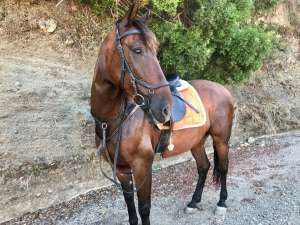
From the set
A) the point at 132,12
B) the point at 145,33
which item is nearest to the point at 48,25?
the point at 132,12

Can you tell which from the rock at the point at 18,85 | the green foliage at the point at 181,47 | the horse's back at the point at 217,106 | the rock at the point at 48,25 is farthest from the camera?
the green foliage at the point at 181,47

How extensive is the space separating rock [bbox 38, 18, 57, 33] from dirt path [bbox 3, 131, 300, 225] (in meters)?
2.57

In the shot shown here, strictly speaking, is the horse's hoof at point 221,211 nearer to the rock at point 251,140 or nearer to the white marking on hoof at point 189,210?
the white marking on hoof at point 189,210

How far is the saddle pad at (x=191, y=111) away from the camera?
4.20m

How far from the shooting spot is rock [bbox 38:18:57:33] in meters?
5.82

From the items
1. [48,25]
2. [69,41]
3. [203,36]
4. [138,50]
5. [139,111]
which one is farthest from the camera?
[203,36]

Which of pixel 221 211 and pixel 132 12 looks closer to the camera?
pixel 132 12

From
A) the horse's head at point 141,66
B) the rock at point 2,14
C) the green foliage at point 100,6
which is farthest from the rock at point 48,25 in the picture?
the horse's head at point 141,66

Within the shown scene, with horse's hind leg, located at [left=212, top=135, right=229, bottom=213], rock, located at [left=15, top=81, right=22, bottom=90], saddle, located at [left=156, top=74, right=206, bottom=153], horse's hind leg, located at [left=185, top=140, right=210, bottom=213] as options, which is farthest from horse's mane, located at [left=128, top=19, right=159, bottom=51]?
rock, located at [left=15, top=81, right=22, bottom=90]

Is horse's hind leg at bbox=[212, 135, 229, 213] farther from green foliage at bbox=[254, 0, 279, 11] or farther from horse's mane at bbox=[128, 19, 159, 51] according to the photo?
green foliage at bbox=[254, 0, 279, 11]

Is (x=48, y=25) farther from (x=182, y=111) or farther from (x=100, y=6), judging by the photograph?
(x=182, y=111)

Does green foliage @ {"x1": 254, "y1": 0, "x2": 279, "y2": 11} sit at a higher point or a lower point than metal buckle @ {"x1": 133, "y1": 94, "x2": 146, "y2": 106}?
higher

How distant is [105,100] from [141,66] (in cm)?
62

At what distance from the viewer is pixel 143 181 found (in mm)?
3709
